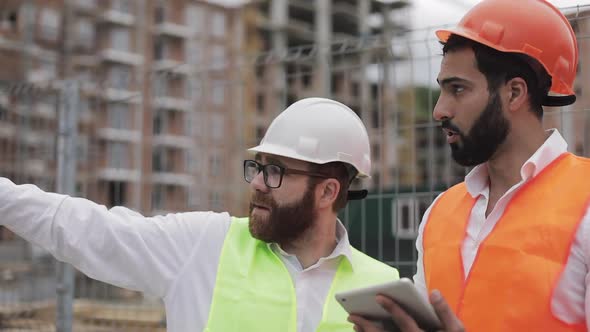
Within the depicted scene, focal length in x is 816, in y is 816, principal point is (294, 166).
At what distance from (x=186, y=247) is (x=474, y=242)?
3.24ft

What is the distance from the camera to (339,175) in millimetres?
3070

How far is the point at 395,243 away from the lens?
4562 mm

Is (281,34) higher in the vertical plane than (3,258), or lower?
higher

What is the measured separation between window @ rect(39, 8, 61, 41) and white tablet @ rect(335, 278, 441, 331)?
158 feet

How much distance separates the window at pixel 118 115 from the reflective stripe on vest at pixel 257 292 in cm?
376

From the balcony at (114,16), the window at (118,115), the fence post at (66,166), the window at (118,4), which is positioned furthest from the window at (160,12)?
the fence post at (66,166)

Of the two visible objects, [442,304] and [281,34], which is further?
[281,34]

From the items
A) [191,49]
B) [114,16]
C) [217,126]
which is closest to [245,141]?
[217,126]

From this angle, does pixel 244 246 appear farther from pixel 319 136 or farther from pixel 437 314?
pixel 437 314

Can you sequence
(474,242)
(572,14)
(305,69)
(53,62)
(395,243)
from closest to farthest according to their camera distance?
(474,242) < (572,14) < (395,243) < (305,69) < (53,62)

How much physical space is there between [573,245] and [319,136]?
3.80 feet

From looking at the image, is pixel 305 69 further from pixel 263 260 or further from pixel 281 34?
pixel 281 34

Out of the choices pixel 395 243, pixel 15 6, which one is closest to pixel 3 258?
pixel 395 243

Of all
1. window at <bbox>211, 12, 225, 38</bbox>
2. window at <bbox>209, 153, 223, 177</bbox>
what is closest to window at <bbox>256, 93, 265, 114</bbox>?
window at <bbox>209, 153, 223, 177</bbox>
